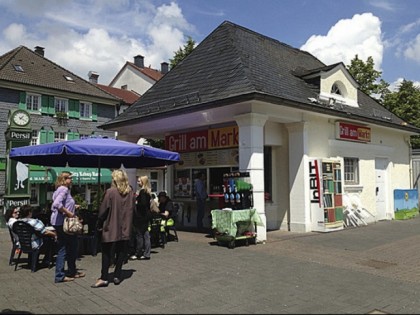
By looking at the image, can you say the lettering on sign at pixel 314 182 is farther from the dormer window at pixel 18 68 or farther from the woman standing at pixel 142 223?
the dormer window at pixel 18 68

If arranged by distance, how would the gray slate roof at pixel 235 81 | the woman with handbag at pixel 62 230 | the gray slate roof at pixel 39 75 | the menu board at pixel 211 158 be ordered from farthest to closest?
the gray slate roof at pixel 39 75 → the menu board at pixel 211 158 → the gray slate roof at pixel 235 81 → the woman with handbag at pixel 62 230

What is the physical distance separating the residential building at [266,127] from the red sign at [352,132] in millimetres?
36

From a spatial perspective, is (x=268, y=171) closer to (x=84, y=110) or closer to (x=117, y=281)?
(x=117, y=281)

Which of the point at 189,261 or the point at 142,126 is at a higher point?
the point at 142,126

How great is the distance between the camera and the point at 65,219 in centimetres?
632

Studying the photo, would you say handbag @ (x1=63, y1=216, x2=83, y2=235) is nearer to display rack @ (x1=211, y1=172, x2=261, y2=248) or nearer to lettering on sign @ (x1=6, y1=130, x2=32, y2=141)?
display rack @ (x1=211, y1=172, x2=261, y2=248)

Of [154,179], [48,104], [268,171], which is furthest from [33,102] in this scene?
[268,171]

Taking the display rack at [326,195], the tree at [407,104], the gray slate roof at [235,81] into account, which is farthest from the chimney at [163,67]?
the display rack at [326,195]

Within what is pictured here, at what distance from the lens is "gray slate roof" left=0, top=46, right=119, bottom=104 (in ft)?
86.2

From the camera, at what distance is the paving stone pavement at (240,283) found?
493cm

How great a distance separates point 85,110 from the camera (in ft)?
98.5

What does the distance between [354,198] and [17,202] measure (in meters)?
12.7

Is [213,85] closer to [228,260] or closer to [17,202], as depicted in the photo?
[228,260]

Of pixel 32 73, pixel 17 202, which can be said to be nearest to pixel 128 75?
pixel 32 73
